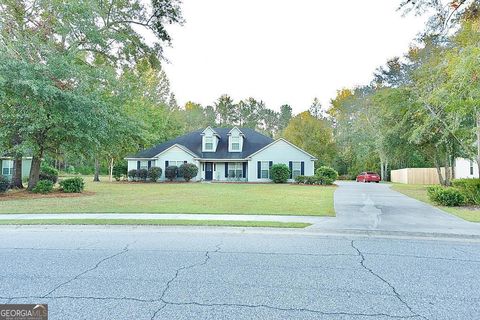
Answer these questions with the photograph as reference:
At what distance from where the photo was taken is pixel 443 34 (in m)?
11.8

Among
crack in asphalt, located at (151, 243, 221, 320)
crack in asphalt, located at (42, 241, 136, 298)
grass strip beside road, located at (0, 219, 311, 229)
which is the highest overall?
grass strip beside road, located at (0, 219, 311, 229)

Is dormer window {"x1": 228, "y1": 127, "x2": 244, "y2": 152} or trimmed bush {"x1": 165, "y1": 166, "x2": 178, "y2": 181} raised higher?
dormer window {"x1": 228, "y1": 127, "x2": 244, "y2": 152}

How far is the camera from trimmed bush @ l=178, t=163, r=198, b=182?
1289 inches

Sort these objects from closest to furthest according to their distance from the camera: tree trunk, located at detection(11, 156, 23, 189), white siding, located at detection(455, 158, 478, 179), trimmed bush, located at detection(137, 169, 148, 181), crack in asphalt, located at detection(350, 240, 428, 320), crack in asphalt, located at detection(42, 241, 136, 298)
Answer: crack in asphalt, located at detection(350, 240, 428, 320), crack in asphalt, located at detection(42, 241, 136, 298), tree trunk, located at detection(11, 156, 23, 189), white siding, located at detection(455, 158, 478, 179), trimmed bush, located at detection(137, 169, 148, 181)

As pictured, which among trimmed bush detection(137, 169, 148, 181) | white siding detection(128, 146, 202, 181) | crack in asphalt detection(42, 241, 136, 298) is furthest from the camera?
white siding detection(128, 146, 202, 181)

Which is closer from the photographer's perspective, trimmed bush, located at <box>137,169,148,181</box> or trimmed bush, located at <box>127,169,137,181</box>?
trimmed bush, located at <box>137,169,148,181</box>

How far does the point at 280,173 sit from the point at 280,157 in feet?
7.28

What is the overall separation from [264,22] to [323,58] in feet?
26.2

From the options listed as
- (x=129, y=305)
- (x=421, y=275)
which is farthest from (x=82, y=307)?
(x=421, y=275)

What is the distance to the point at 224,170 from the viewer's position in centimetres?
3534

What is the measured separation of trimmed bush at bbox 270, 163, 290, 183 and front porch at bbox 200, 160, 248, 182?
3.69 meters

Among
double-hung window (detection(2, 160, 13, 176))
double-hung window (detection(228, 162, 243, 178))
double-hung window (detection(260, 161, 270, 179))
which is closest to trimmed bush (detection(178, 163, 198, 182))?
double-hung window (detection(228, 162, 243, 178))

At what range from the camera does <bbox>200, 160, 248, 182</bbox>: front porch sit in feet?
114

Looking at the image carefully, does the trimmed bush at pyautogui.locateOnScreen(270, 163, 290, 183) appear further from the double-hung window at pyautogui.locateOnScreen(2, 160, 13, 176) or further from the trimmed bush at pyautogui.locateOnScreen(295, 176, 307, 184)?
the double-hung window at pyautogui.locateOnScreen(2, 160, 13, 176)
